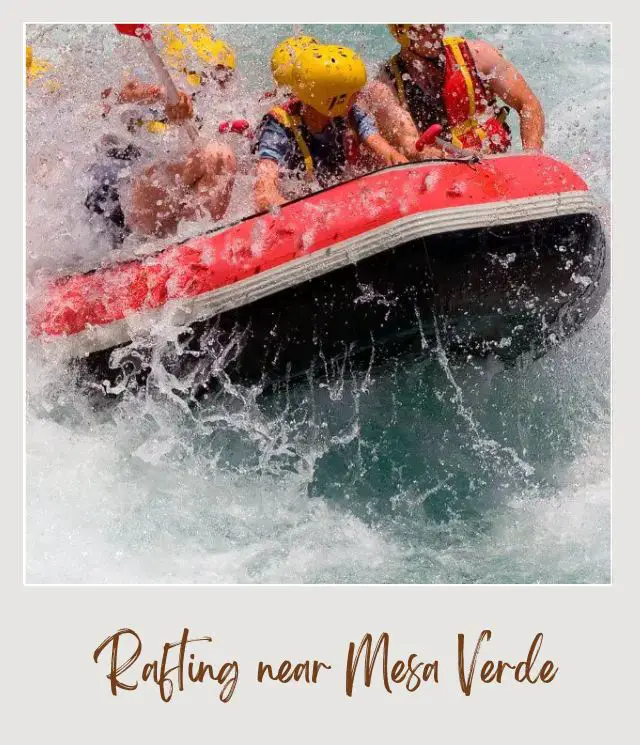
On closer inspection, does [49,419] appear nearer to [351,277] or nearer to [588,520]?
[351,277]

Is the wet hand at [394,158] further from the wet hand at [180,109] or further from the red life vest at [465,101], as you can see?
the wet hand at [180,109]

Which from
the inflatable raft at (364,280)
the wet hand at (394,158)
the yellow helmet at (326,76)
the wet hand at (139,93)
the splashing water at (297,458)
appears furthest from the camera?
the wet hand at (139,93)

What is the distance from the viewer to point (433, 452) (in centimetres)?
435

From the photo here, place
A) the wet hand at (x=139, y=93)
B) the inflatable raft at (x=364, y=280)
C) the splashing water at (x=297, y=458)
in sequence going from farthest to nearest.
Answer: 1. the wet hand at (x=139, y=93)
2. the splashing water at (x=297, y=458)
3. the inflatable raft at (x=364, y=280)

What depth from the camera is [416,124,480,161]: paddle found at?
3.81 metres

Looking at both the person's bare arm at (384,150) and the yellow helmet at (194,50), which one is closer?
the person's bare arm at (384,150)

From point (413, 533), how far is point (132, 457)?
3.67 ft

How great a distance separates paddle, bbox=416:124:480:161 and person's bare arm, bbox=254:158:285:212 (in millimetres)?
525

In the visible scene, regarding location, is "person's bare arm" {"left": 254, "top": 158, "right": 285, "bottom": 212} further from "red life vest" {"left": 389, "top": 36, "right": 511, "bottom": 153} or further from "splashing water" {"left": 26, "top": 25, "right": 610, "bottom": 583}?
"red life vest" {"left": 389, "top": 36, "right": 511, "bottom": 153}

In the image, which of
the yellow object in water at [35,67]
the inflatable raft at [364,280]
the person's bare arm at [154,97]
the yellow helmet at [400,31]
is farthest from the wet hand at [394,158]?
the yellow object in water at [35,67]

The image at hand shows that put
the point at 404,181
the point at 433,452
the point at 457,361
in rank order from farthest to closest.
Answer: the point at 433,452 < the point at 457,361 < the point at 404,181

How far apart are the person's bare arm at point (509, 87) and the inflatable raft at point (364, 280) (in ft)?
1.54

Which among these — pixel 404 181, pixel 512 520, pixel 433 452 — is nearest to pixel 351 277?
pixel 404 181

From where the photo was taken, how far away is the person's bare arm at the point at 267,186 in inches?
155
